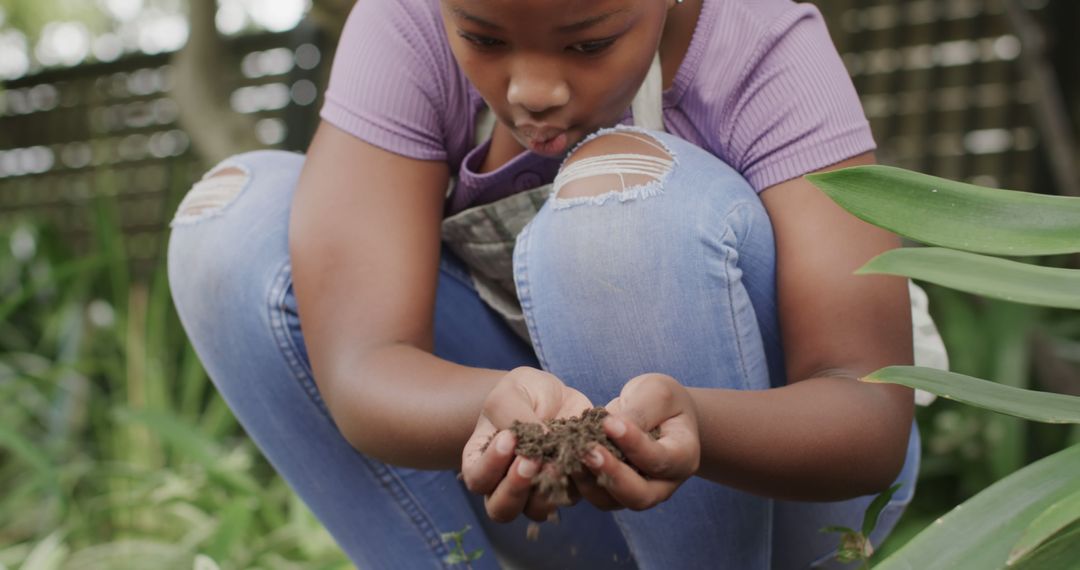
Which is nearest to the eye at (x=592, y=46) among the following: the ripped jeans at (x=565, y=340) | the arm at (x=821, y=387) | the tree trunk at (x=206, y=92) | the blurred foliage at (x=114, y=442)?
the ripped jeans at (x=565, y=340)

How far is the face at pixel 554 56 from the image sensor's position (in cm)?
88

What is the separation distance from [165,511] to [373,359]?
1364mm

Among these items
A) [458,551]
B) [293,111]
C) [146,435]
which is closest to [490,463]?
[458,551]

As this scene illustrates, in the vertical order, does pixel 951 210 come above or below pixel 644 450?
above

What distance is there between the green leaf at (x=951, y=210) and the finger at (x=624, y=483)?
0.73 feet

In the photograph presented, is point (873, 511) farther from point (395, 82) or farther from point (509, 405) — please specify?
point (395, 82)

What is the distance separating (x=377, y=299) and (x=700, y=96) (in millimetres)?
359

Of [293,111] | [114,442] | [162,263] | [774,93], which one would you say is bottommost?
[114,442]

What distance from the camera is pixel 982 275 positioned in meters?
0.73

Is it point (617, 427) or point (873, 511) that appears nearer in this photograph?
point (617, 427)

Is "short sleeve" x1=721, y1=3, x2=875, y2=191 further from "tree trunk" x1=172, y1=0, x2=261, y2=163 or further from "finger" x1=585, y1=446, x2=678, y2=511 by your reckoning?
"tree trunk" x1=172, y1=0, x2=261, y2=163

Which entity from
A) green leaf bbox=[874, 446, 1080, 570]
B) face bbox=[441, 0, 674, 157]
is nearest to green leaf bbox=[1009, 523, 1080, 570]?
green leaf bbox=[874, 446, 1080, 570]

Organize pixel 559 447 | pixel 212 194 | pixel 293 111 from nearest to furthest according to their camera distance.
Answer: pixel 559 447
pixel 212 194
pixel 293 111

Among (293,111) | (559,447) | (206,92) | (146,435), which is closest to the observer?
(559,447)
